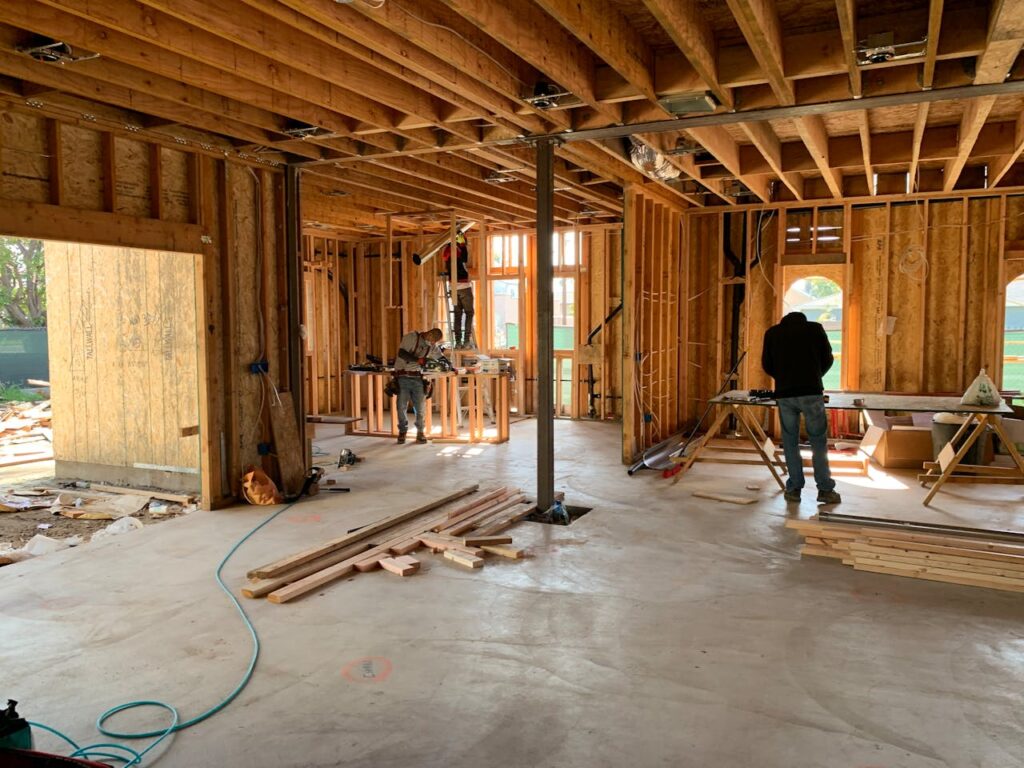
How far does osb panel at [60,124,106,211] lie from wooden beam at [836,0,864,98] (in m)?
5.19

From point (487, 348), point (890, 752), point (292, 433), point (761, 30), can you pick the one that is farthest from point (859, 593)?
point (487, 348)

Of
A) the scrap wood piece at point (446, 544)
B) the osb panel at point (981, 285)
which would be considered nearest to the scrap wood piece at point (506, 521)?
the scrap wood piece at point (446, 544)

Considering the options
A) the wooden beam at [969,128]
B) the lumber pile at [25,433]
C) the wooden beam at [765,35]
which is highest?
the wooden beam at [969,128]

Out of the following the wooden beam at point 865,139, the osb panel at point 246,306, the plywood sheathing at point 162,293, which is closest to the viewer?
the plywood sheathing at point 162,293

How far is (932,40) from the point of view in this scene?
4.07m

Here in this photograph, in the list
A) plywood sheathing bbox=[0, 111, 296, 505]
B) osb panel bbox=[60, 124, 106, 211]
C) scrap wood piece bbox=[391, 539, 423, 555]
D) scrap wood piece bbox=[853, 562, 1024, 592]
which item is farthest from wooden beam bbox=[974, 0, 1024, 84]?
osb panel bbox=[60, 124, 106, 211]

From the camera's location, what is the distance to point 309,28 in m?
4.04

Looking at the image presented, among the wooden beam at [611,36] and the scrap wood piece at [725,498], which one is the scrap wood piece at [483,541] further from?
the wooden beam at [611,36]

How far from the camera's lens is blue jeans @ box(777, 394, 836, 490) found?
253 inches

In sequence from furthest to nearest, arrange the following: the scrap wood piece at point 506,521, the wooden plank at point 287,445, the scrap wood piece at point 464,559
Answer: the wooden plank at point 287,445 → the scrap wood piece at point 506,521 → the scrap wood piece at point 464,559

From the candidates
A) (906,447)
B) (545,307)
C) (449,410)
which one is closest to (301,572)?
(545,307)

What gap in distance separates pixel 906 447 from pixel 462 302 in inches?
257

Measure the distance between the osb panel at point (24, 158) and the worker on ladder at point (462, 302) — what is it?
6.45 meters

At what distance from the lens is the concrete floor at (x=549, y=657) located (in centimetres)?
280
